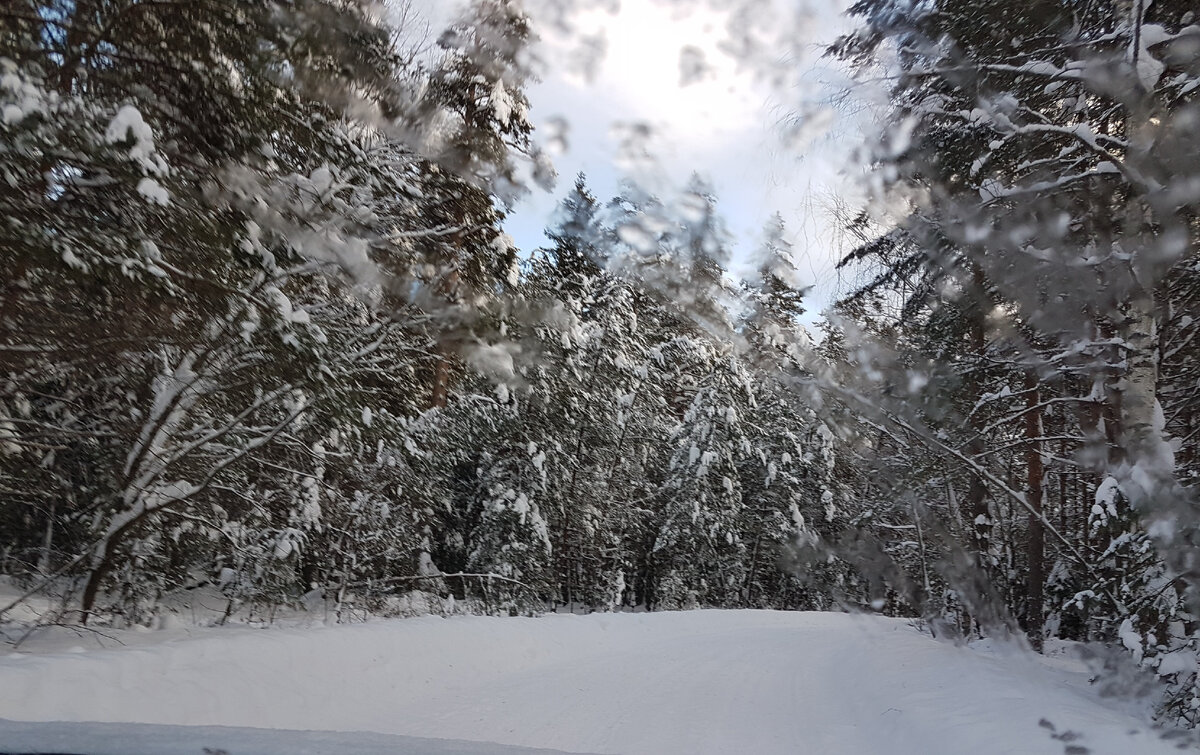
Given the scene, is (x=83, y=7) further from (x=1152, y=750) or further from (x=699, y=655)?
(x=699, y=655)

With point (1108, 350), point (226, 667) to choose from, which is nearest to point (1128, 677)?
point (1108, 350)

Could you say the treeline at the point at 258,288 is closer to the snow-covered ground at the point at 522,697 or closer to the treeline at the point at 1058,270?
the treeline at the point at 1058,270

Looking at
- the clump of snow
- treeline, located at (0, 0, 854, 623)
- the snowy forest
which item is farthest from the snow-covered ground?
the clump of snow

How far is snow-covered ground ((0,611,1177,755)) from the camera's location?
12.9 feet

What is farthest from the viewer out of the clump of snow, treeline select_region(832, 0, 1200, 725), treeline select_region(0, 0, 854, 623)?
treeline select_region(0, 0, 854, 623)

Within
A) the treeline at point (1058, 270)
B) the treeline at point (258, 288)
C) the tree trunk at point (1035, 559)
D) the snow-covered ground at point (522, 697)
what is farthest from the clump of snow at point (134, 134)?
the tree trunk at point (1035, 559)

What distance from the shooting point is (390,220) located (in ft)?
24.4

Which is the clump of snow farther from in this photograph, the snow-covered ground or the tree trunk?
the tree trunk

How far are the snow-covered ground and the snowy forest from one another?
2.46 ft

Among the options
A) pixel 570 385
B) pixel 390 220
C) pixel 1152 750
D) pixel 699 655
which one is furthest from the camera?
pixel 570 385

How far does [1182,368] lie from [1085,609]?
202 centimetres

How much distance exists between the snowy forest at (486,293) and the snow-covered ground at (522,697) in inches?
29.5

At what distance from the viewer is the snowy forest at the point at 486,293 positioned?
3717 mm

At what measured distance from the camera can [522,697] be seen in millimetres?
6734
